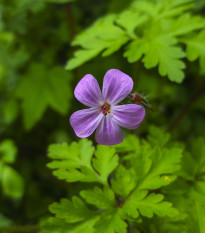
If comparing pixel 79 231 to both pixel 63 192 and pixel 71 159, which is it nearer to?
pixel 71 159

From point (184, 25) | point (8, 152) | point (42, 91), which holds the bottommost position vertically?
point (8, 152)

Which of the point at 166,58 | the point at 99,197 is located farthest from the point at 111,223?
the point at 166,58

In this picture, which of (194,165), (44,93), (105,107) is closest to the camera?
(105,107)

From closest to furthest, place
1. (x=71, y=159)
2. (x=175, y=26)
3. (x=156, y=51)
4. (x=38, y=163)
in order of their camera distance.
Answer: (x=71, y=159) < (x=156, y=51) < (x=175, y=26) < (x=38, y=163)

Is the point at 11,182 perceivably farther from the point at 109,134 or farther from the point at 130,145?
the point at 109,134

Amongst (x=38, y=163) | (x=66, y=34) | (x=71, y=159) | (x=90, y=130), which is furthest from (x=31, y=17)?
(x=90, y=130)

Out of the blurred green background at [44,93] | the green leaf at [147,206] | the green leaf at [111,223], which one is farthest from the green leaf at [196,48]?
the green leaf at [111,223]
